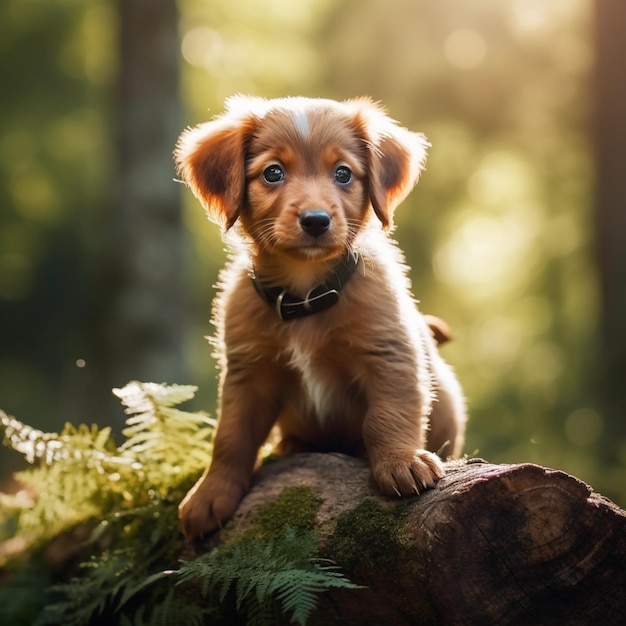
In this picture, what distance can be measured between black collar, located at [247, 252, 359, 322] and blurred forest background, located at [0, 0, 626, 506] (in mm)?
3302

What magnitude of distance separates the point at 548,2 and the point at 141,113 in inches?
263

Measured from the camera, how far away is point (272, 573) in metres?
3.49

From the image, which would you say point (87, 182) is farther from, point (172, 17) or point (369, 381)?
point (369, 381)

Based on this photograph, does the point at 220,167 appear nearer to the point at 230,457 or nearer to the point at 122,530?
the point at 230,457

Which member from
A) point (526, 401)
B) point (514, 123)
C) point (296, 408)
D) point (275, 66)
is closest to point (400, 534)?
point (296, 408)

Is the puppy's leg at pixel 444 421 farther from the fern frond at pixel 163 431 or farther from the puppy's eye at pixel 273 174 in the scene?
the puppy's eye at pixel 273 174

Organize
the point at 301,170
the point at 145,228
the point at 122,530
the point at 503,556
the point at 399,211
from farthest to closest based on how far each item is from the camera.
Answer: the point at 399,211, the point at 145,228, the point at 122,530, the point at 301,170, the point at 503,556

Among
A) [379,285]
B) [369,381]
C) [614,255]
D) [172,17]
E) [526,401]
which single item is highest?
[172,17]

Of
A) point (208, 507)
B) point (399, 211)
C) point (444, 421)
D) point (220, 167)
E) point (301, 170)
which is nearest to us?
point (208, 507)

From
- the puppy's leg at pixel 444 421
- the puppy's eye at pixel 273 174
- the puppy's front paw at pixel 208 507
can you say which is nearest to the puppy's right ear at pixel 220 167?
the puppy's eye at pixel 273 174

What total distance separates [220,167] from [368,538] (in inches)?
77.8

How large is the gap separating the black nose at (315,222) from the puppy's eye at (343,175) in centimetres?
40

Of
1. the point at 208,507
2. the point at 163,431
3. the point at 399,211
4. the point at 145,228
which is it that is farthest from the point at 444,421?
the point at 399,211

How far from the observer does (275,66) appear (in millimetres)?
15930
